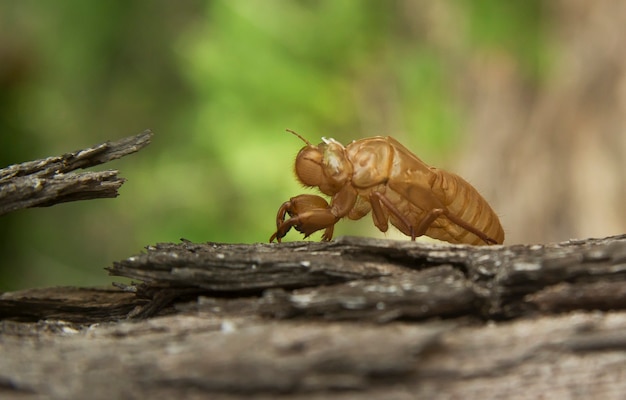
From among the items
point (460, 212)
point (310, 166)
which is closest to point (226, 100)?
point (310, 166)

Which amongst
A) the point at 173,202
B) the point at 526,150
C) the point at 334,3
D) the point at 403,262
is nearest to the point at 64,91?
the point at 173,202

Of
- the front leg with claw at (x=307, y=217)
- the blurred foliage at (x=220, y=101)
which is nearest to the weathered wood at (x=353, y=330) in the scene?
the front leg with claw at (x=307, y=217)

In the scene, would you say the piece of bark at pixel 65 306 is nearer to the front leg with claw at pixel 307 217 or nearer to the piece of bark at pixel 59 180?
the piece of bark at pixel 59 180

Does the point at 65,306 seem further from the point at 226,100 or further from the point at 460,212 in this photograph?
the point at 226,100

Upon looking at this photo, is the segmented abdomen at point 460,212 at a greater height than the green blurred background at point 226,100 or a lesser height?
lesser

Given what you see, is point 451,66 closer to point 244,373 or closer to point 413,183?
point 413,183

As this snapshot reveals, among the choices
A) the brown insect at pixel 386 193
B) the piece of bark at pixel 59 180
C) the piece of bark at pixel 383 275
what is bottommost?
the piece of bark at pixel 383 275

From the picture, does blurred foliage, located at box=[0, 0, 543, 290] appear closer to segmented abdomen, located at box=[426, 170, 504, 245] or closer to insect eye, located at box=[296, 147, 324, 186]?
insect eye, located at box=[296, 147, 324, 186]
